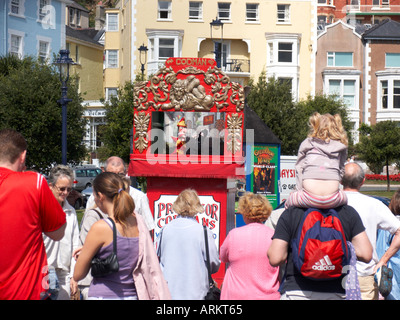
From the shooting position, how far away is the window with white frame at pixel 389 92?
5047cm

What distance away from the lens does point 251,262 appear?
223 inches

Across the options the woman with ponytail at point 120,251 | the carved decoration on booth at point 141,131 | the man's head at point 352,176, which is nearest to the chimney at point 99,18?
the carved decoration on booth at point 141,131

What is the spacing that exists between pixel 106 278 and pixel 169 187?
4.93 meters

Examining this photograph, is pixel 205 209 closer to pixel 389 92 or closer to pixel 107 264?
pixel 107 264

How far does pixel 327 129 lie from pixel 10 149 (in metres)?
2.20

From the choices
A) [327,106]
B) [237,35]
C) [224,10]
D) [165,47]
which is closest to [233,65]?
[237,35]

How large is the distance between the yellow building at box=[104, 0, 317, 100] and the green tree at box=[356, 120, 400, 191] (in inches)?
247

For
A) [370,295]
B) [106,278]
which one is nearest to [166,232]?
[106,278]

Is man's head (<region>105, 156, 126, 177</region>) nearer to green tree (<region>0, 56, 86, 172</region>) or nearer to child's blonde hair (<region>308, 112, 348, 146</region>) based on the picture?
child's blonde hair (<region>308, 112, 348, 146</region>)

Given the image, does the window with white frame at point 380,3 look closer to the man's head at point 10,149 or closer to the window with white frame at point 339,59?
the window with white frame at point 339,59

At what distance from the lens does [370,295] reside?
5770 millimetres

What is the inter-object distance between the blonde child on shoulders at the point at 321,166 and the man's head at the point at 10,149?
1.86 meters

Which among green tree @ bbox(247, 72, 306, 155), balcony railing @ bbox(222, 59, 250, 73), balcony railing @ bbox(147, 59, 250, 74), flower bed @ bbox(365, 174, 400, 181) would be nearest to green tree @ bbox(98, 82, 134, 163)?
green tree @ bbox(247, 72, 306, 155)
